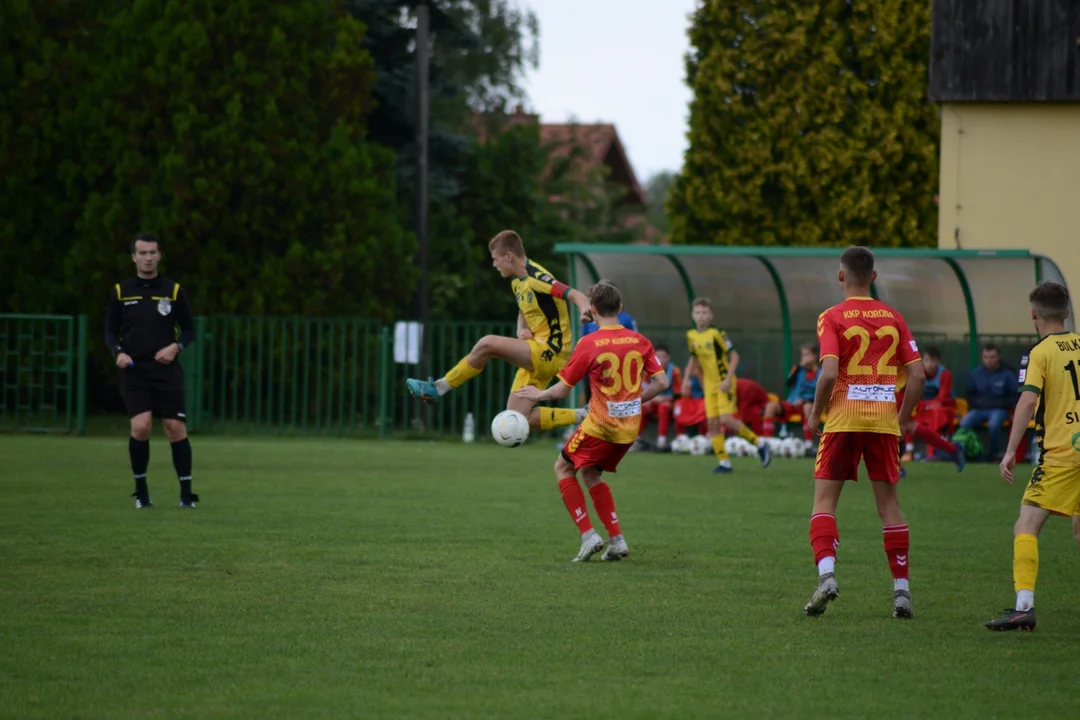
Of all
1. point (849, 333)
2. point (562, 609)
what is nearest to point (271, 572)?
point (562, 609)

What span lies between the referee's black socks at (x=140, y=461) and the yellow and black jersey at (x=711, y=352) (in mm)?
7875

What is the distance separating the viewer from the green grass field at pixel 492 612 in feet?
19.0

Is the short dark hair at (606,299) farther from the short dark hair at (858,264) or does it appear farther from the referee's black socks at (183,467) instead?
the referee's black socks at (183,467)

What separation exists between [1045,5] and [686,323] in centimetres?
925

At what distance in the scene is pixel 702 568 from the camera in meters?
9.60

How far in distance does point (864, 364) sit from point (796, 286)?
651 inches

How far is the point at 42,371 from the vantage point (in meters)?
24.8

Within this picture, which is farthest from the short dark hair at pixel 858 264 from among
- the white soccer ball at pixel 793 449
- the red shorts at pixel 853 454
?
the white soccer ball at pixel 793 449

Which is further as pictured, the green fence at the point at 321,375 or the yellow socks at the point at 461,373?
the green fence at the point at 321,375

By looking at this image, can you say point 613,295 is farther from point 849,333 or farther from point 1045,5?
point 1045,5

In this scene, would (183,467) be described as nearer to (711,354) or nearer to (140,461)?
(140,461)

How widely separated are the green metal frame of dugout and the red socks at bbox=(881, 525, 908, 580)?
1442 cm

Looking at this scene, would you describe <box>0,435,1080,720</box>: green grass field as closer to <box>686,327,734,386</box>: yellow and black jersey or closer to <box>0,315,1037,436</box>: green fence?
<box>686,327,734,386</box>: yellow and black jersey

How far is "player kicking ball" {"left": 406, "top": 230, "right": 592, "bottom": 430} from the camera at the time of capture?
11.4 meters
